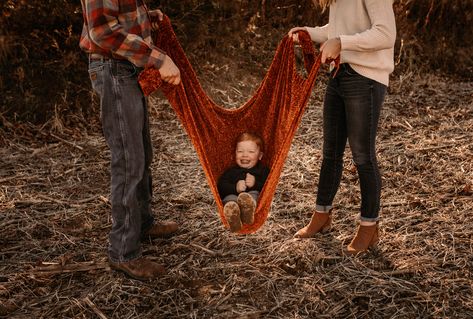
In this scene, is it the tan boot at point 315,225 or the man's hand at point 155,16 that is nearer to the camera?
the man's hand at point 155,16

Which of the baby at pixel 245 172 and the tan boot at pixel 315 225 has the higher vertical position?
the baby at pixel 245 172

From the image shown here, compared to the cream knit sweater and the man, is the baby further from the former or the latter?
the cream knit sweater

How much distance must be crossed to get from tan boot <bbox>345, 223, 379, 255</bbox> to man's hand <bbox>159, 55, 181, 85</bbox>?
3.76 ft

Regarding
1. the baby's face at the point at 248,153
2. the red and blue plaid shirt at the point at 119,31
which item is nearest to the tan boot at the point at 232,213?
the baby's face at the point at 248,153

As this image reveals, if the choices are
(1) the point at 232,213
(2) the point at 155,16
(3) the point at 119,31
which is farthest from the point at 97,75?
(1) the point at 232,213

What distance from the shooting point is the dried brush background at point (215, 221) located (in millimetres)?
2273

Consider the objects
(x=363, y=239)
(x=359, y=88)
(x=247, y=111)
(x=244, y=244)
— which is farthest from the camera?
(x=247, y=111)

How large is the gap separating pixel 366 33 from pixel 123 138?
108 centimetres

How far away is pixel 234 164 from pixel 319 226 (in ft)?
1.88

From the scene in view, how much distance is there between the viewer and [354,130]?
7.80 feet

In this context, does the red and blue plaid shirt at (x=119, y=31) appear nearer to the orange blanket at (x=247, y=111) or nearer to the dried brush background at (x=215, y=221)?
the orange blanket at (x=247, y=111)

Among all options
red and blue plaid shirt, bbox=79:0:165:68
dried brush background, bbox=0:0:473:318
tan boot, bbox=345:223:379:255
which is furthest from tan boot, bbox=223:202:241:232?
red and blue plaid shirt, bbox=79:0:165:68

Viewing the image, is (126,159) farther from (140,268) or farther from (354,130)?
(354,130)

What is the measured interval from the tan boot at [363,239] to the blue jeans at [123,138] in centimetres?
102
